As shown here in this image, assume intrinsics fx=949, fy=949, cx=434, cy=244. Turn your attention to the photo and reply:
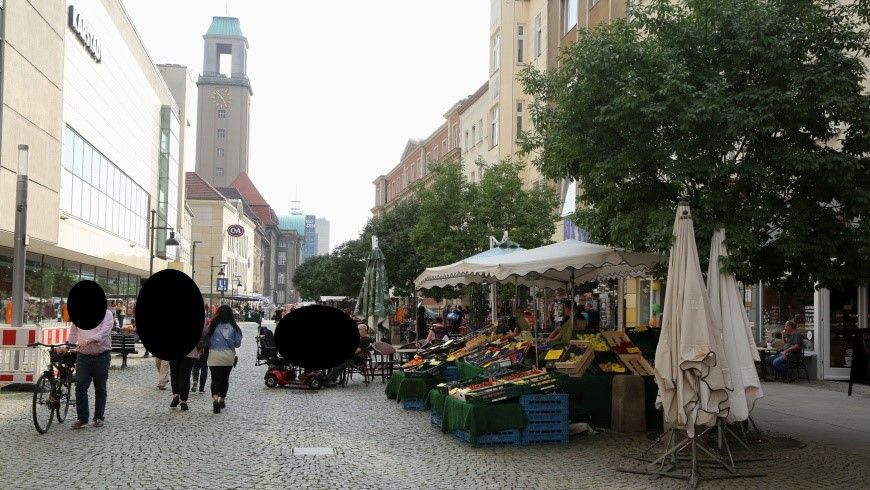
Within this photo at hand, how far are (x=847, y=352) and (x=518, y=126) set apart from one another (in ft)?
94.9

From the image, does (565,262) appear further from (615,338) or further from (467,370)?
(467,370)

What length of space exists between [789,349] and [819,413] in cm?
606

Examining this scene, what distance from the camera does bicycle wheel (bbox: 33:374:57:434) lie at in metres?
12.8

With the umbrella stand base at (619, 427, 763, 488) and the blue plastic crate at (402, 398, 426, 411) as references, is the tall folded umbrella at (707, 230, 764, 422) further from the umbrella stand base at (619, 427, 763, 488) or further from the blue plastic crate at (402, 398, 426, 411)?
the blue plastic crate at (402, 398, 426, 411)

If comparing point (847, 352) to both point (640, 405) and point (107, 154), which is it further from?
point (107, 154)

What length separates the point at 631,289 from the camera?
115 ft

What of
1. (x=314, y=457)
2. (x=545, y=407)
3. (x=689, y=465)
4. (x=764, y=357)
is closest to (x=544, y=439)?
(x=545, y=407)

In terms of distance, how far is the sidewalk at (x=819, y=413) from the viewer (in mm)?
13094

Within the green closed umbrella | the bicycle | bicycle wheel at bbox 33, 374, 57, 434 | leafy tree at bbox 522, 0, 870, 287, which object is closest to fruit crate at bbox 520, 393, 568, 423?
leafy tree at bbox 522, 0, 870, 287

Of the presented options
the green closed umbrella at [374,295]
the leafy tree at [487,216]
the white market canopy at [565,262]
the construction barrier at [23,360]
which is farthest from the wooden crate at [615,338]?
the leafy tree at [487,216]

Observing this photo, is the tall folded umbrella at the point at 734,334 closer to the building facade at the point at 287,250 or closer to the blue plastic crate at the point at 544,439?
the blue plastic crate at the point at 544,439

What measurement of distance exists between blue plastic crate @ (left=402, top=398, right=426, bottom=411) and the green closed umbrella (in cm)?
593

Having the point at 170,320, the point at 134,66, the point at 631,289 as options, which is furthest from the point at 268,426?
the point at 631,289

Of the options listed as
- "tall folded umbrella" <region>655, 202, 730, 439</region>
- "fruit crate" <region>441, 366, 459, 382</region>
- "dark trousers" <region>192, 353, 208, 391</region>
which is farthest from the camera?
"dark trousers" <region>192, 353, 208, 391</region>
